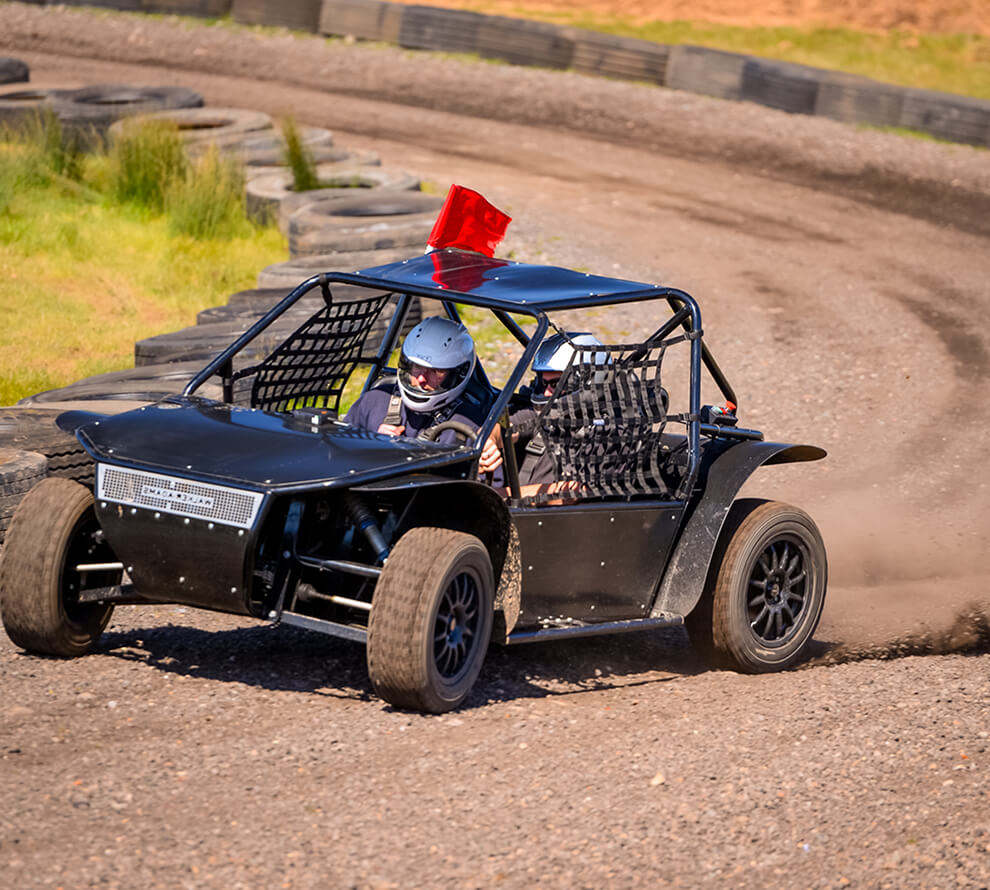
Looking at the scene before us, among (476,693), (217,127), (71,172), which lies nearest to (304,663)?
(476,693)

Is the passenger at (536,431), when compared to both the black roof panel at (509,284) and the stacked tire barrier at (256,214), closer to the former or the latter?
the black roof panel at (509,284)

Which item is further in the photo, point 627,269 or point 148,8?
point 148,8

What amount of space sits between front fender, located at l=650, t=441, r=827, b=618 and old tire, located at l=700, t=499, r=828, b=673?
5.8 inches

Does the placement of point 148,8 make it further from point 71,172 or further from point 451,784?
point 451,784

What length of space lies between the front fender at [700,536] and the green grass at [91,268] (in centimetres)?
532

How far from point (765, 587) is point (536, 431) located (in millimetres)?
1356

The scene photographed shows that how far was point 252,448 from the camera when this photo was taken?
5398 mm

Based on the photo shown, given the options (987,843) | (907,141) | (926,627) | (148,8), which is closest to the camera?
(987,843)

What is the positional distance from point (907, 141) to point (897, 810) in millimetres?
15428

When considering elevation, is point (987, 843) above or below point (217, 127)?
below

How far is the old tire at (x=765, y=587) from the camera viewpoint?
647 centimetres

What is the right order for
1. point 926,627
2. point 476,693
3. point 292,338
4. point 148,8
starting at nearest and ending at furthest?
point 476,693 < point 292,338 < point 926,627 < point 148,8

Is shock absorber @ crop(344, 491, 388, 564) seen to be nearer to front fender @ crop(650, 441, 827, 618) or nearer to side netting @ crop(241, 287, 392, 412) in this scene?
side netting @ crop(241, 287, 392, 412)

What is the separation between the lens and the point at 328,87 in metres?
21.1
